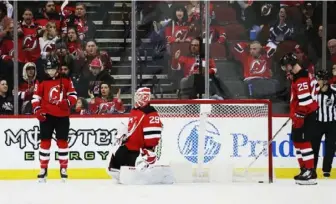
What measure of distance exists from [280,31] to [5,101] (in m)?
3.55

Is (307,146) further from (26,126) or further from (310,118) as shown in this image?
(26,126)

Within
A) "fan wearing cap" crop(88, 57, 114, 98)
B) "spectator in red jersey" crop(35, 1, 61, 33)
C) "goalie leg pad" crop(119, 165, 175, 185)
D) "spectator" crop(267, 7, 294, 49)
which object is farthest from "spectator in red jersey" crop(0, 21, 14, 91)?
"goalie leg pad" crop(119, 165, 175, 185)

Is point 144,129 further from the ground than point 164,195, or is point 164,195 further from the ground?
point 144,129

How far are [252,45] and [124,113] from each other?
189 centimetres

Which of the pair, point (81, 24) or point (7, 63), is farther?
point (81, 24)

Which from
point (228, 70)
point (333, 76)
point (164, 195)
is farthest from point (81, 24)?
point (164, 195)

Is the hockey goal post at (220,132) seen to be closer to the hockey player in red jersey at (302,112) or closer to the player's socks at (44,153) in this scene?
the hockey player in red jersey at (302,112)

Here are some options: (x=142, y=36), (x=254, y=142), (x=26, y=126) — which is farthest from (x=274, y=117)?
(x=26, y=126)

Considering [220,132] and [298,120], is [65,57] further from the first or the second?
[298,120]

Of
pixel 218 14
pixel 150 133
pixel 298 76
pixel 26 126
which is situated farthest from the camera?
pixel 218 14

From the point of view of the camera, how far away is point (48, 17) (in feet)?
41.0

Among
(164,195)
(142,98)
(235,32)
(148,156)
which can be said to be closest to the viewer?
(164,195)

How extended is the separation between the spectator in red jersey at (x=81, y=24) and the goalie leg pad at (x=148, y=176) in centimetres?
486

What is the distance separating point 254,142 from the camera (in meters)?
10.4
